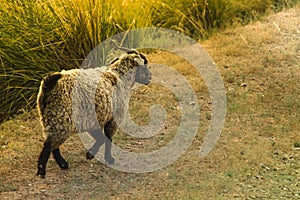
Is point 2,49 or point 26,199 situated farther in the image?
point 2,49

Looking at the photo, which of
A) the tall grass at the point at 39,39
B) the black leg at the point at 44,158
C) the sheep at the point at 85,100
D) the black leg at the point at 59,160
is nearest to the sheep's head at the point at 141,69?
the sheep at the point at 85,100

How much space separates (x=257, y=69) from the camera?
783cm

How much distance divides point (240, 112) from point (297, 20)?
3.24 m

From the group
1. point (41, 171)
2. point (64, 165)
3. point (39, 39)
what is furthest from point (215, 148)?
point (39, 39)

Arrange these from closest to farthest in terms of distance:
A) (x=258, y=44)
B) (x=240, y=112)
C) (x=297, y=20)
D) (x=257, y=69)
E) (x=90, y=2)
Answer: (x=240, y=112) < (x=90, y=2) < (x=257, y=69) < (x=258, y=44) < (x=297, y=20)

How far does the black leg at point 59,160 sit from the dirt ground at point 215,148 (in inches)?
2.4

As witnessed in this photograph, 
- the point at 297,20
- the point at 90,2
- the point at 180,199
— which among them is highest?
the point at 90,2

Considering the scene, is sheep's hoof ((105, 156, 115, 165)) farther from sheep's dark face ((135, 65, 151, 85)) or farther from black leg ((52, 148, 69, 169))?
A: sheep's dark face ((135, 65, 151, 85))

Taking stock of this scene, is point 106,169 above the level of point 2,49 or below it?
below

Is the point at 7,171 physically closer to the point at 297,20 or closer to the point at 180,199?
→ the point at 180,199

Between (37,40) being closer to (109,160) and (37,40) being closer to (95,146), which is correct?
(95,146)

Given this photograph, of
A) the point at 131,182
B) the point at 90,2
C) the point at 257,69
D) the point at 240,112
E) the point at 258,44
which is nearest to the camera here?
the point at 131,182

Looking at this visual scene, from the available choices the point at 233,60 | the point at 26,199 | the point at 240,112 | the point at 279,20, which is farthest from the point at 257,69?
the point at 26,199

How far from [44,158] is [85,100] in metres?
0.57
